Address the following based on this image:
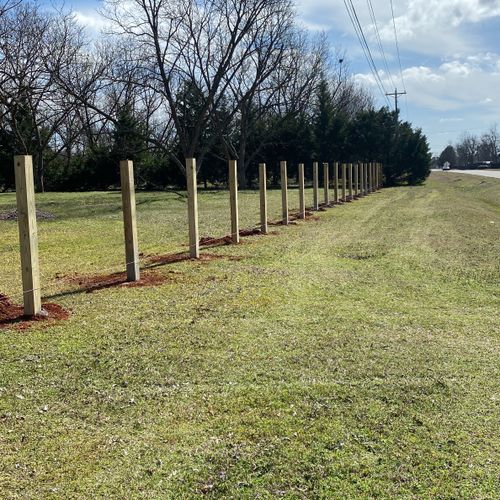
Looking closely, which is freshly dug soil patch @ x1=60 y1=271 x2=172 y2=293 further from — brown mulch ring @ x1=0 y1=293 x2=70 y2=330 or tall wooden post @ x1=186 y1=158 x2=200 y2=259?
tall wooden post @ x1=186 y1=158 x2=200 y2=259

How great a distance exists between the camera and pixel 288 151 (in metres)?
46.3

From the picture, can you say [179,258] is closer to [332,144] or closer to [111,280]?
[111,280]

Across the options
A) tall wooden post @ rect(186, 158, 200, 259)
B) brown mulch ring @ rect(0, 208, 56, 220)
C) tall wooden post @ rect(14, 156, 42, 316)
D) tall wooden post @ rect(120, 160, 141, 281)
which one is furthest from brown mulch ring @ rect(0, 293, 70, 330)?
brown mulch ring @ rect(0, 208, 56, 220)

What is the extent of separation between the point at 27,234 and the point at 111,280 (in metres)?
2.01

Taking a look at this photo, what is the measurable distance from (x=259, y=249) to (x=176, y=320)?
4.87 metres

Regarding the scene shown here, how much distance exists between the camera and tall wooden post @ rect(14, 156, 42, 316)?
5.45m

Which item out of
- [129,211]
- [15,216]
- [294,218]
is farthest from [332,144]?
[129,211]

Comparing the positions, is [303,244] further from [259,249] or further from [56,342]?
[56,342]

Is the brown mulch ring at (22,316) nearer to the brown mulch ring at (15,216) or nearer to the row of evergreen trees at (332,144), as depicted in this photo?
the brown mulch ring at (15,216)

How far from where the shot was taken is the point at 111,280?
743 centimetres

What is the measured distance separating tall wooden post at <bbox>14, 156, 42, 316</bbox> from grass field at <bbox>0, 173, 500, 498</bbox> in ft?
1.40

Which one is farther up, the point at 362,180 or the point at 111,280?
the point at 362,180

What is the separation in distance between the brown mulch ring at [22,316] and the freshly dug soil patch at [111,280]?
986 millimetres

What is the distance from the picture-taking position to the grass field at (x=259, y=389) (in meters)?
2.82
